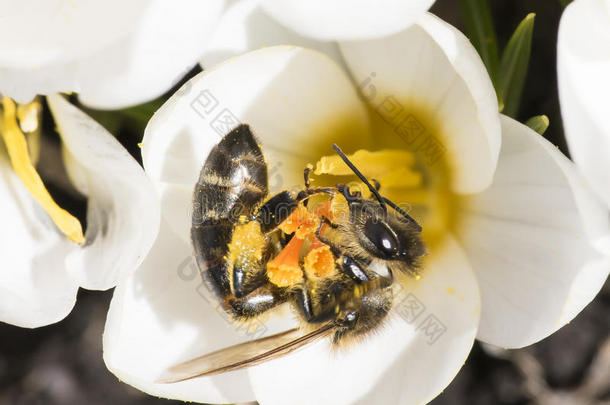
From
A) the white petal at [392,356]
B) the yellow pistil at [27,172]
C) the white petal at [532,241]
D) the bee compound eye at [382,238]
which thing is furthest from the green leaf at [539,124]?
the yellow pistil at [27,172]

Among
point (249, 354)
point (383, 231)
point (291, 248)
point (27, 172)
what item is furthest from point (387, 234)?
point (27, 172)

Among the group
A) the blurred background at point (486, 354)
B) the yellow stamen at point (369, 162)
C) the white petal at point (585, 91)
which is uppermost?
the white petal at point (585, 91)

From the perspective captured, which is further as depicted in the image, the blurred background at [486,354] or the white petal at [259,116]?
the blurred background at [486,354]

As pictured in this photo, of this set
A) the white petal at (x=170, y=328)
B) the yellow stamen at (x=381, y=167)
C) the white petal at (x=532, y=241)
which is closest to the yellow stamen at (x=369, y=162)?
the yellow stamen at (x=381, y=167)

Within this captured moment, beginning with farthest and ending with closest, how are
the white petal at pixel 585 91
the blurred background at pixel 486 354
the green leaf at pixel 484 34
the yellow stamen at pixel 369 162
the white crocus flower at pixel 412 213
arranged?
the blurred background at pixel 486 354 < the green leaf at pixel 484 34 < the yellow stamen at pixel 369 162 < the white crocus flower at pixel 412 213 < the white petal at pixel 585 91

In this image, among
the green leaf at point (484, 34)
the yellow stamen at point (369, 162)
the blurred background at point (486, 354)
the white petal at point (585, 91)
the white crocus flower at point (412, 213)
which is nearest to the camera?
the white petal at point (585, 91)

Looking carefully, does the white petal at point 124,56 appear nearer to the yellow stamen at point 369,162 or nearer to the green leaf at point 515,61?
the yellow stamen at point 369,162

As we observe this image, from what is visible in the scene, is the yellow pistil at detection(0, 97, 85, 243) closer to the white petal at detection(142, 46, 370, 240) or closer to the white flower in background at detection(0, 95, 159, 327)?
the white flower in background at detection(0, 95, 159, 327)

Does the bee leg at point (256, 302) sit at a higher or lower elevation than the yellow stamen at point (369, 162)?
lower
